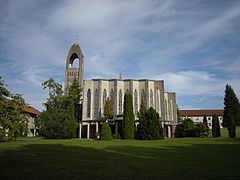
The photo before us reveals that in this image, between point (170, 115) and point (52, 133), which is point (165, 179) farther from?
point (170, 115)

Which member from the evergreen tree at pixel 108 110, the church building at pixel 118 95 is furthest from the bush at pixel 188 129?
the evergreen tree at pixel 108 110

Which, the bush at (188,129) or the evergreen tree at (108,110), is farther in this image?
the evergreen tree at (108,110)

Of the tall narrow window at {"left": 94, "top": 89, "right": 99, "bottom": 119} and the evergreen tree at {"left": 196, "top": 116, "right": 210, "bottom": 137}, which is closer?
the evergreen tree at {"left": 196, "top": 116, "right": 210, "bottom": 137}

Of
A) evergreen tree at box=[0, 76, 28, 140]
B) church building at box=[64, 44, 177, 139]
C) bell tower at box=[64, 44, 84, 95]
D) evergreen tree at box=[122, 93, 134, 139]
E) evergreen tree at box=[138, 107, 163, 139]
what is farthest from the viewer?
bell tower at box=[64, 44, 84, 95]

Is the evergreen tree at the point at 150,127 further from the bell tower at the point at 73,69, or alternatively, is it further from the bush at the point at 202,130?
the bell tower at the point at 73,69

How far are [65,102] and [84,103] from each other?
5.02 m

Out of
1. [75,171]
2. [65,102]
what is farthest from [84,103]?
[75,171]

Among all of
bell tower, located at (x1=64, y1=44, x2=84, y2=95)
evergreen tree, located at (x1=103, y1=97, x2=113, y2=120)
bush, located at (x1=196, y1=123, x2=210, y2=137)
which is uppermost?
bell tower, located at (x1=64, y1=44, x2=84, y2=95)

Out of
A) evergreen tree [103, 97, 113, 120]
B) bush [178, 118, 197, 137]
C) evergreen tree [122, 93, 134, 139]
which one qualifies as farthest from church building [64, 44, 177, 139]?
evergreen tree [122, 93, 134, 139]

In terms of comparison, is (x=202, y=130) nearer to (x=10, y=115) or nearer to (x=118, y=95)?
(x=118, y=95)

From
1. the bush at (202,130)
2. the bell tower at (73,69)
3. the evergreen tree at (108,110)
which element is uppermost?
the bell tower at (73,69)

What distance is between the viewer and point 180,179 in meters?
4.95

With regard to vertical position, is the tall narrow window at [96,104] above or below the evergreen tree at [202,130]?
above

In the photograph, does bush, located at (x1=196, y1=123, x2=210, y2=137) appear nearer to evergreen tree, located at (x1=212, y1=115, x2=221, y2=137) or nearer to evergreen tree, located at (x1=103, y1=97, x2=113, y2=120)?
evergreen tree, located at (x1=212, y1=115, x2=221, y2=137)
